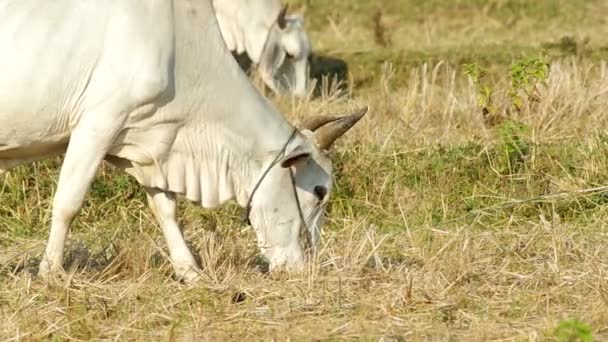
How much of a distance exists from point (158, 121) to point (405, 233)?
1.69 m

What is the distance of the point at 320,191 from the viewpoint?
634cm

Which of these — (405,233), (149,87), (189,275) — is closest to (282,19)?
(405,233)

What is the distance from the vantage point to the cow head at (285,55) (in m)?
11.9

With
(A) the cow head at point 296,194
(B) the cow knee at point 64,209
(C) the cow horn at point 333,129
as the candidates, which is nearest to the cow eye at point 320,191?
(A) the cow head at point 296,194

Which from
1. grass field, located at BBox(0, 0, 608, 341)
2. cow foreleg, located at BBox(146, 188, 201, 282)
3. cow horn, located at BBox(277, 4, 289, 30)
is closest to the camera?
grass field, located at BBox(0, 0, 608, 341)

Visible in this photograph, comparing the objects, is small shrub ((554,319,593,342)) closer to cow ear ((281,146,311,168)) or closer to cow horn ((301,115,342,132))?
cow ear ((281,146,311,168))

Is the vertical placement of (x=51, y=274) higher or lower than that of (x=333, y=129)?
lower

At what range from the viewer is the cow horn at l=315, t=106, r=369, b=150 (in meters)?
6.23

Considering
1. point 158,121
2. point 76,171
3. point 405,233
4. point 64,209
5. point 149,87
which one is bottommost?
point 405,233

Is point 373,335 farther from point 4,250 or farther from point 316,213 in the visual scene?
point 4,250

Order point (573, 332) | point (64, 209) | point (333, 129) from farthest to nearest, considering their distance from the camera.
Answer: point (333, 129) < point (64, 209) < point (573, 332)

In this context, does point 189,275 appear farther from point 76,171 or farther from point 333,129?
point 333,129

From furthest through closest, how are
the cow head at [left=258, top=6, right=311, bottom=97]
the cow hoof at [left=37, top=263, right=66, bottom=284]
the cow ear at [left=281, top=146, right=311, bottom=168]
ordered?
the cow head at [left=258, top=6, right=311, bottom=97] → the cow ear at [left=281, top=146, right=311, bottom=168] → the cow hoof at [left=37, top=263, right=66, bottom=284]

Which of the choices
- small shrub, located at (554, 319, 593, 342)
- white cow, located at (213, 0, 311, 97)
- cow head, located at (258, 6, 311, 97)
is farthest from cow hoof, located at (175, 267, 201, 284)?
cow head, located at (258, 6, 311, 97)
